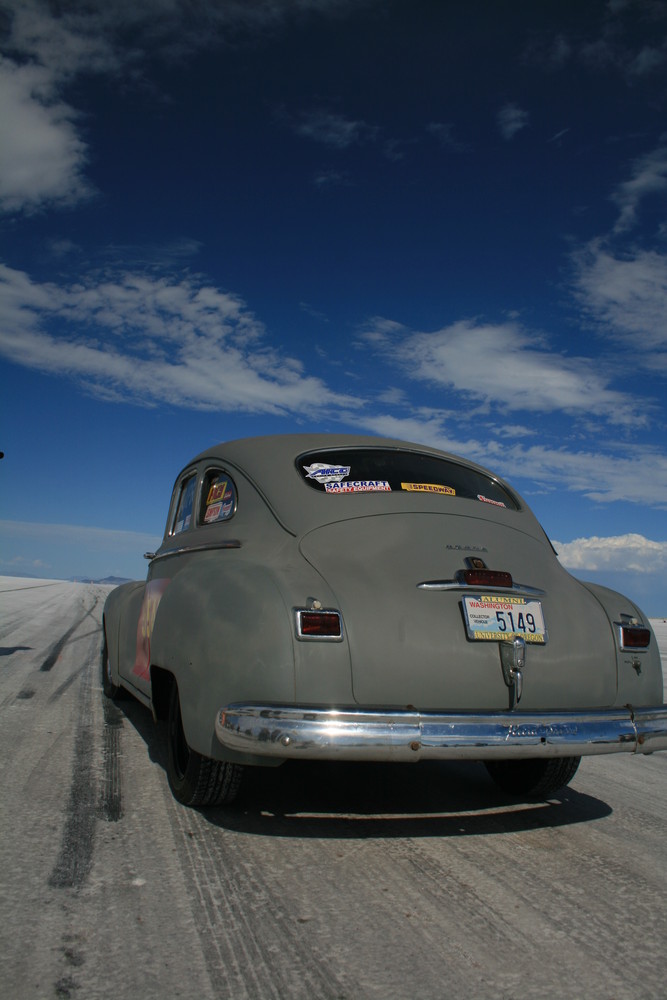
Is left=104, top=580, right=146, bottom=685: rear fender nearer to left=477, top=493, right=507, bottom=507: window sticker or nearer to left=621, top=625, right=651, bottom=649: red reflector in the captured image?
left=477, top=493, right=507, bottom=507: window sticker

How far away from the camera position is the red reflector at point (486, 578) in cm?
298

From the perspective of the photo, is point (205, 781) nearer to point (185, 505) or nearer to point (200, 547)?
point (200, 547)

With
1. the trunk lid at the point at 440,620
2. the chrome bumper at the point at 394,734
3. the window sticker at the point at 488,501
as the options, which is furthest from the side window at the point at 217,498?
the chrome bumper at the point at 394,734

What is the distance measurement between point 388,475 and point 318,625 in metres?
1.22

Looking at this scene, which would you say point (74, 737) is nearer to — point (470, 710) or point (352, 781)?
point (352, 781)

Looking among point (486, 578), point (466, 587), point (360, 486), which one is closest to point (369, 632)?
point (466, 587)

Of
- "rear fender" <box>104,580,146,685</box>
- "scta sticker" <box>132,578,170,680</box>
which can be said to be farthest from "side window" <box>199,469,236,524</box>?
"rear fender" <box>104,580,146,685</box>

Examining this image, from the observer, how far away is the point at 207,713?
9.06 feet

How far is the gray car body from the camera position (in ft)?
8.57

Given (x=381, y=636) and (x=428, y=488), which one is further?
(x=428, y=488)

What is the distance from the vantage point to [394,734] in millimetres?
2506

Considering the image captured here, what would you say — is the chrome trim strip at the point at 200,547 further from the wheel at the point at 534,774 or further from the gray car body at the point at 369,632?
the wheel at the point at 534,774

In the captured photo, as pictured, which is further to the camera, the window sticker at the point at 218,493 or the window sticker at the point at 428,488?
the window sticker at the point at 218,493

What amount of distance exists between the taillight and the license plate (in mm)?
558
